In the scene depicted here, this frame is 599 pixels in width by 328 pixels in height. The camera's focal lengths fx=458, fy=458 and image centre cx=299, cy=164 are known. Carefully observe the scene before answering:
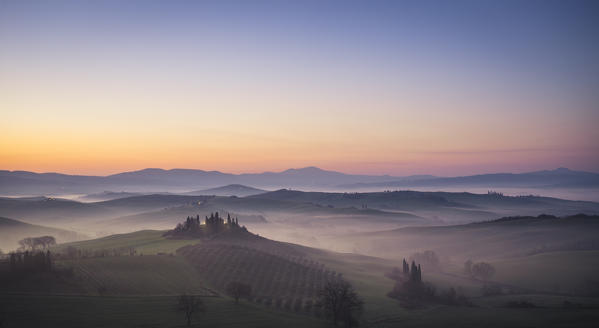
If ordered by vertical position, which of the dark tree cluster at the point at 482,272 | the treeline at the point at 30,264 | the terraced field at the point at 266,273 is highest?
the treeline at the point at 30,264

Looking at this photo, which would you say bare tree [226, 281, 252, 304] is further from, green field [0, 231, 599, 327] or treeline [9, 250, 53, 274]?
treeline [9, 250, 53, 274]

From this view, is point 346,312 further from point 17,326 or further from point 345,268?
point 345,268

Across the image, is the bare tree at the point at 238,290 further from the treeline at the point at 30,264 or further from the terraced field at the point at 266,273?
the treeline at the point at 30,264

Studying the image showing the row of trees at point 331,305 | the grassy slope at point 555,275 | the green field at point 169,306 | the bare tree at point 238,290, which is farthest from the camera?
the grassy slope at point 555,275

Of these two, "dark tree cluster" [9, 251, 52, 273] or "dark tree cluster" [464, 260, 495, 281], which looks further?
"dark tree cluster" [464, 260, 495, 281]

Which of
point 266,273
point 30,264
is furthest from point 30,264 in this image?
point 266,273

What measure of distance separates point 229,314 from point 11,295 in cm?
4957

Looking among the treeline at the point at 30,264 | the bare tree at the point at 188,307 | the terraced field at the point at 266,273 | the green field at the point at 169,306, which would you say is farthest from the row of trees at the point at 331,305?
the treeline at the point at 30,264

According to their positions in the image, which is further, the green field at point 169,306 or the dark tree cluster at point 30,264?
the dark tree cluster at point 30,264

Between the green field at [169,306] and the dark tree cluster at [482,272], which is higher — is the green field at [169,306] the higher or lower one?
the higher one

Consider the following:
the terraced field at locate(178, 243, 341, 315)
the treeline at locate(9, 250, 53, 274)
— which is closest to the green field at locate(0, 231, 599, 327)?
the terraced field at locate(178, 243, 341, 315)

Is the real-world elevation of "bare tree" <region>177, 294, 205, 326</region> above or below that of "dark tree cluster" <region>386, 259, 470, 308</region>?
above

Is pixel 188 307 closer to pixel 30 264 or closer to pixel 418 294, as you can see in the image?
pixel 30 264

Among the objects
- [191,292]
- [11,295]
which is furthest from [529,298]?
[11,295]
